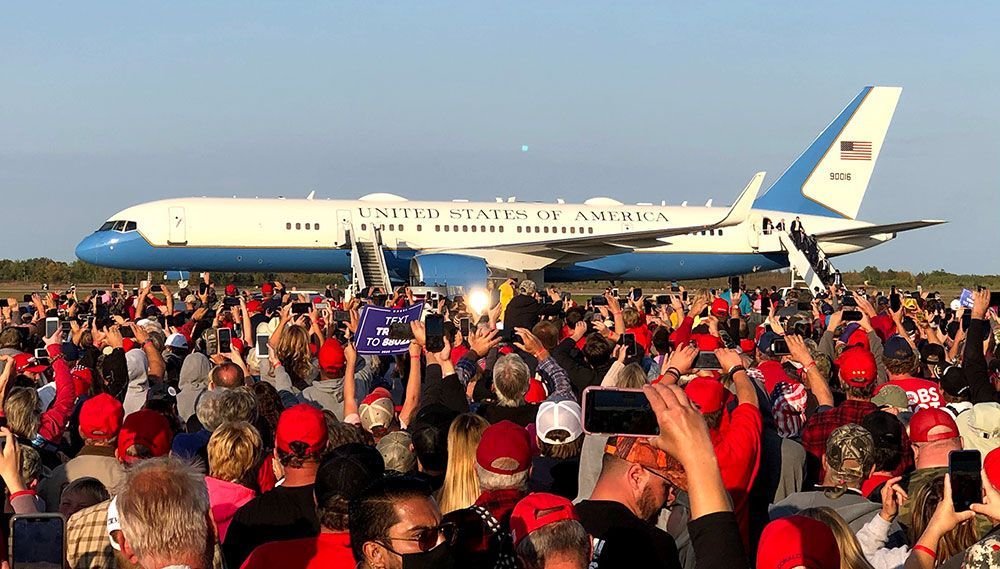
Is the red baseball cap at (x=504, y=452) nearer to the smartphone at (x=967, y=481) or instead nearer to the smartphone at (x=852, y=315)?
the smartphone at (x=967, y=481)

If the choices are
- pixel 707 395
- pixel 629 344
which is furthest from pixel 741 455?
pixel 629 344

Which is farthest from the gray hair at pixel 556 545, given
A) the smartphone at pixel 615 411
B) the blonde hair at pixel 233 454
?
the blonde hair at pixel 233 454

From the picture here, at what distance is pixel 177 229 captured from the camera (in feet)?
→ 126

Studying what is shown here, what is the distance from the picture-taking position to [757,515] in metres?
6.54

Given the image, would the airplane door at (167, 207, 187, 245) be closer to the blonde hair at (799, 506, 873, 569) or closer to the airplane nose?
the airplane nose

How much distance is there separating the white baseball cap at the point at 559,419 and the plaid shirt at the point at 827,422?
1708 mm

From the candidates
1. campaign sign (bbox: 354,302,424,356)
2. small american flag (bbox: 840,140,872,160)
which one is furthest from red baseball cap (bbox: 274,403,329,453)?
small american flag (bbox: 840,140,872,160)

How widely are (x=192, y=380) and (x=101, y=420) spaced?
3.04 metres

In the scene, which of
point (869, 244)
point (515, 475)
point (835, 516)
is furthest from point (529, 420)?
point (869, 244)

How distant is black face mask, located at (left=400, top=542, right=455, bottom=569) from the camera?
398cm

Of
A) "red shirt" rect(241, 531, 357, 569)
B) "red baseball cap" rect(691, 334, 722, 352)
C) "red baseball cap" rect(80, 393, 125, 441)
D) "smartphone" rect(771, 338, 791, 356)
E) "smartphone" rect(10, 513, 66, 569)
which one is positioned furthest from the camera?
"smartphone" rect(771, 338, 791, 356)

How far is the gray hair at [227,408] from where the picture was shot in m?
7.18

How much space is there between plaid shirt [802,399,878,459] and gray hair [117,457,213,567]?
462 centimetres

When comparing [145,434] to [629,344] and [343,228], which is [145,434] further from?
[343,228]
